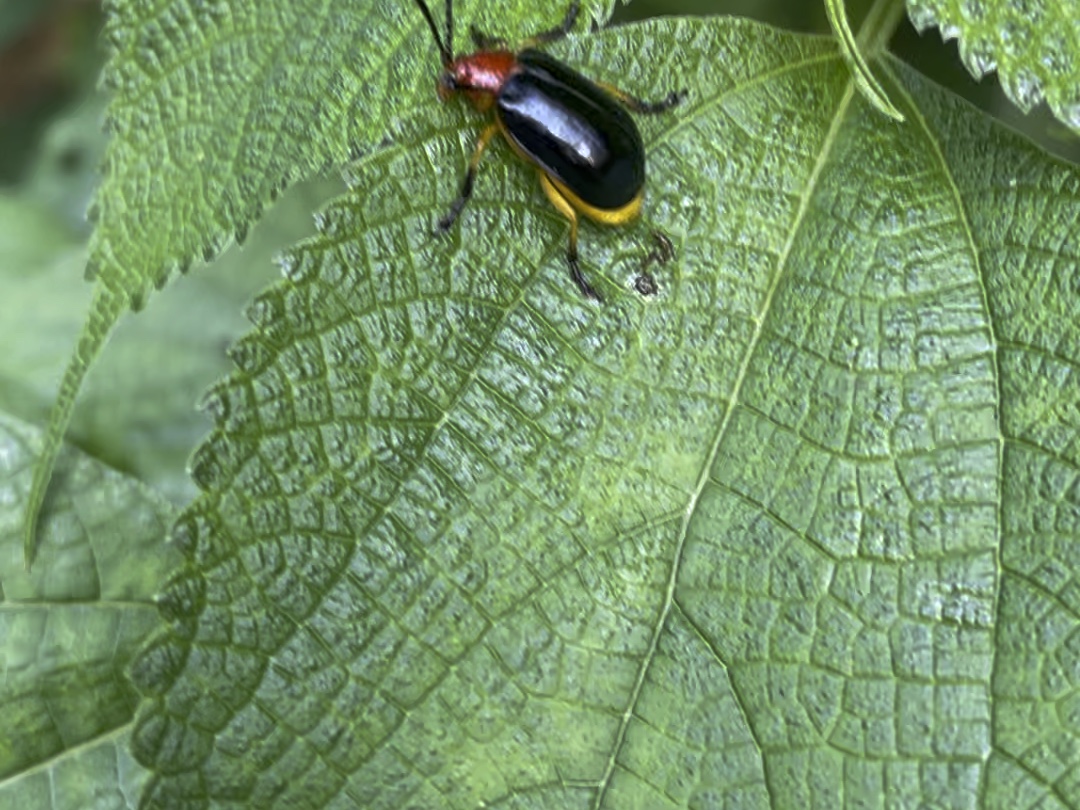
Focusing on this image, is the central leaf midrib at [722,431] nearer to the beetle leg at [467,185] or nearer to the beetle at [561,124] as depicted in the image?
the beetle at [561,124]

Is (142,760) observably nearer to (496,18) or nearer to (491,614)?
(491,614)

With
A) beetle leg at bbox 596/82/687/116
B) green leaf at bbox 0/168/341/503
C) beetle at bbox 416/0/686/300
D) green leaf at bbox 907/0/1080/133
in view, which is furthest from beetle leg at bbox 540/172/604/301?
green leaf at bbox 0/168/341/503

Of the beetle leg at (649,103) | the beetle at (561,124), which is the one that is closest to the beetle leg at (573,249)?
the beetle at (561,124)

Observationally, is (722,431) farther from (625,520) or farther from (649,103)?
(649,103)

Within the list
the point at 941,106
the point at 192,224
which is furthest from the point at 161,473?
the point at 941,106

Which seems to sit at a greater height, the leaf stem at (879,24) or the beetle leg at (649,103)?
the leaf stem at (879,24)
